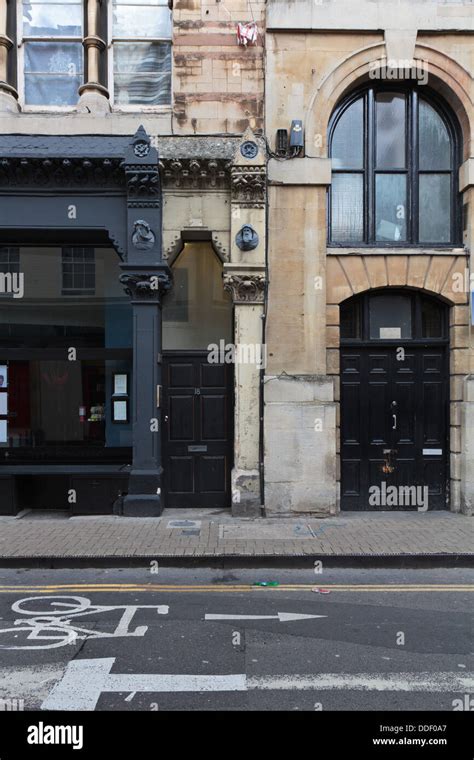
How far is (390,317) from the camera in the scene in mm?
10297

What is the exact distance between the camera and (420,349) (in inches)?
404

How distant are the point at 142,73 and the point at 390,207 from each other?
5.24m

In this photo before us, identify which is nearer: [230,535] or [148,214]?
[230,535]

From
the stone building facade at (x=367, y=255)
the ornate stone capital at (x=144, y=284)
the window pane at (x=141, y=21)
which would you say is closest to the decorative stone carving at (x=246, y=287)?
the stone building facade at (x=367, y=255)

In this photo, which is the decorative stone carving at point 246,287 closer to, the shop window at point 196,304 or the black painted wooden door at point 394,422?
the shop window at point 196,304

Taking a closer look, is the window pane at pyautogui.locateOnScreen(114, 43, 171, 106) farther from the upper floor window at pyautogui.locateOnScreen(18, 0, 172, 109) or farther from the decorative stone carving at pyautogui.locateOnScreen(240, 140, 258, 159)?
the decorative stone carving at pyautogui.locateOnScreen(240, 140, 258, 159)

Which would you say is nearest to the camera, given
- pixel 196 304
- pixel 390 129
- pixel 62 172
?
pixel 62 172

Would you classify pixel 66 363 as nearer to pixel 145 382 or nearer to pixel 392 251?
pixel 145 382

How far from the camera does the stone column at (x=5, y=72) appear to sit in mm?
9852

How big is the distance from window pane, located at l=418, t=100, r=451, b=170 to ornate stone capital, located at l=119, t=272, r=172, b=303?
5.33 meters

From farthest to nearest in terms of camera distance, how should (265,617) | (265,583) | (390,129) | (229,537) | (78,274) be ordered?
1. (78,274)
2. (390,129)
3. (229,537)
4. (265,583)
5. (265,617)

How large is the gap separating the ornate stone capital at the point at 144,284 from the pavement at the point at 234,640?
15.7 feet

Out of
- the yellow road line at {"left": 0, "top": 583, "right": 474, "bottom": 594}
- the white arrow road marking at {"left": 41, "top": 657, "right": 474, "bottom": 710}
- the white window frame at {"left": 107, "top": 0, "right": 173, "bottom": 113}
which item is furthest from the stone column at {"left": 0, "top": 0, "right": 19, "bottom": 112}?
the white arrow road marking at {"left": 41, "top": 657, "right": 474, "bottom": 710}

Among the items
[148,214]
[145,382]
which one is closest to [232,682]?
[145,382]
